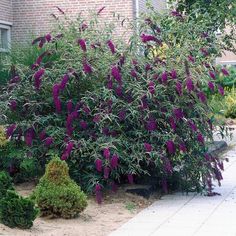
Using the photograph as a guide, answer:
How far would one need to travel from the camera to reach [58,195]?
7465mm

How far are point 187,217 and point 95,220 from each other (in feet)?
3.76

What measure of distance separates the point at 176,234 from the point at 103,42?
3.60m

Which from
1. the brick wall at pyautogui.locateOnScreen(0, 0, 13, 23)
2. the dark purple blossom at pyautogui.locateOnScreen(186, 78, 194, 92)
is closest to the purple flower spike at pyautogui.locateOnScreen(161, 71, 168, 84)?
the dark purple blossom at pyautogui.locateOnScreen(186, 78, 194, 92)

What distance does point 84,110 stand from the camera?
8703mm

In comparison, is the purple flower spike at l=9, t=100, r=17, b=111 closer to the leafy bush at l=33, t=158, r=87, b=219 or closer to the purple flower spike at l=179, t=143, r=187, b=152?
the leafy bush at l=33, t=158, r=87, b=219

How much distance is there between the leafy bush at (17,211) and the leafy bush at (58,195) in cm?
61

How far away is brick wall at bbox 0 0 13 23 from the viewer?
19.2 m

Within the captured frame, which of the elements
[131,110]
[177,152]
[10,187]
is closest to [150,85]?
[131,110]

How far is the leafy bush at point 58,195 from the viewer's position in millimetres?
7461

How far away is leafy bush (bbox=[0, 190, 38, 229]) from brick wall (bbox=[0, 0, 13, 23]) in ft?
43.1

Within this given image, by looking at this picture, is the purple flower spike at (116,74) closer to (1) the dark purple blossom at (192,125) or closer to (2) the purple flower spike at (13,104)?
(1) the dark purple blossom at (192,125)

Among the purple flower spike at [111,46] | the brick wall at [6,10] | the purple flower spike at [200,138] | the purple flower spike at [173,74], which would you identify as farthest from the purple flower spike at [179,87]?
the brick wall at [6,10]

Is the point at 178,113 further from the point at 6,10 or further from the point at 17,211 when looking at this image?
the point at 6,10

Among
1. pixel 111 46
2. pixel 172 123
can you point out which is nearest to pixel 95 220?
pixel 172 123
